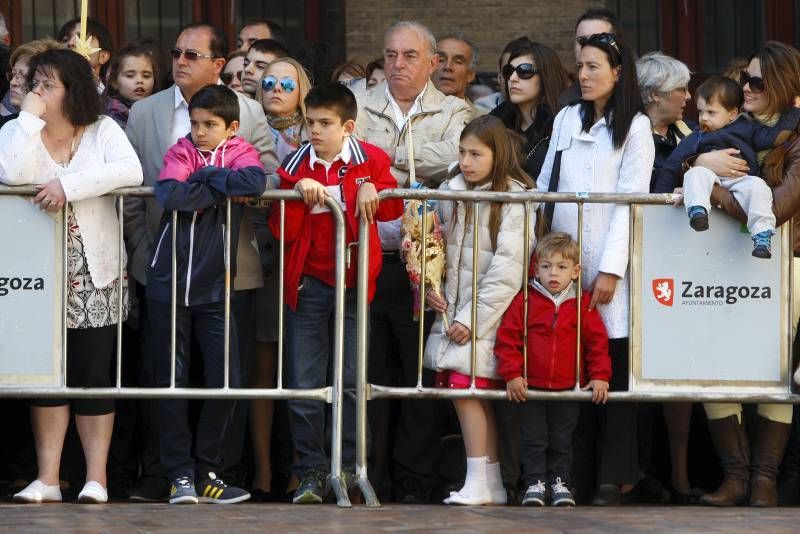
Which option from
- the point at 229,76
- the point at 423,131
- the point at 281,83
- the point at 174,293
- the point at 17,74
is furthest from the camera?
the point at 229,76

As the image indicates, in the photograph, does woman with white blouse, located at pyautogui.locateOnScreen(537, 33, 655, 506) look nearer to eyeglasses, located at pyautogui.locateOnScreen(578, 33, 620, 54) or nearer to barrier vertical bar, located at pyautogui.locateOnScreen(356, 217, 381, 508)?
eyeglasses, located at pyautogui.locateOnScreen(578, 33, 620, 54)

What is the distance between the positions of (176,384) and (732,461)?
2753 millimetres

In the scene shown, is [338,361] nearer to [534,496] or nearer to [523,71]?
[534,496]

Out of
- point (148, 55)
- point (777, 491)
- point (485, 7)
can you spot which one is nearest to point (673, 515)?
point (777, 491)

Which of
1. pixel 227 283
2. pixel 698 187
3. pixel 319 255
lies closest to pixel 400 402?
pixel 319 255

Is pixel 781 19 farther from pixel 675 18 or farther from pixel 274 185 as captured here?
pixel 274 185

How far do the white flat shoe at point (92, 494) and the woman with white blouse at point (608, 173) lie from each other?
240 centimetres

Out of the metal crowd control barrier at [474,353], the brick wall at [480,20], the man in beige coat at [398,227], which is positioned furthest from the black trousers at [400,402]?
the brick wall at [480,20]

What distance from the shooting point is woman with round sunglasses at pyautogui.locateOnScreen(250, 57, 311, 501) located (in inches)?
340

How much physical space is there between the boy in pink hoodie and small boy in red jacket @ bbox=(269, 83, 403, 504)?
274 mm

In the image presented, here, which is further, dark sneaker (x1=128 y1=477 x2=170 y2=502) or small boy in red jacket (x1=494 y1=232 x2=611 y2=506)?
dark sneaker (x1=128 y1=477 x2=170 y2=502)

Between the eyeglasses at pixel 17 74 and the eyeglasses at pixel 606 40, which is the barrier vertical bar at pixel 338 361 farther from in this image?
the eyeglasses at pixel 17 74

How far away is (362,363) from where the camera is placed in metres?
8.10

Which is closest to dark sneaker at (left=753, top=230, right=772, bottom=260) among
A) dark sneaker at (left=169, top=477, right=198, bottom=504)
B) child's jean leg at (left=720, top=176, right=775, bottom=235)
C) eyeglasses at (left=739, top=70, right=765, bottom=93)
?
child's jean leg at (left=720, top=176, right=775, bottom=235)
